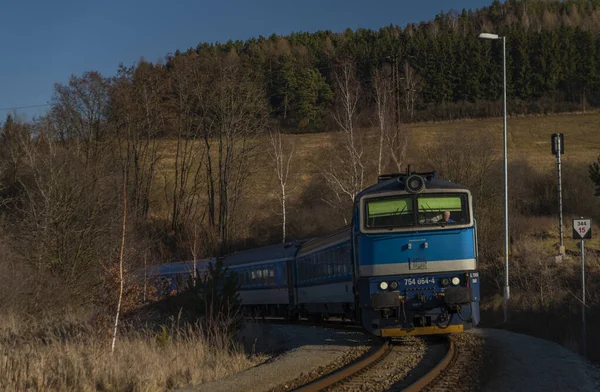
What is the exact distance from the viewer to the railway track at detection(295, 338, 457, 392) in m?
9.46

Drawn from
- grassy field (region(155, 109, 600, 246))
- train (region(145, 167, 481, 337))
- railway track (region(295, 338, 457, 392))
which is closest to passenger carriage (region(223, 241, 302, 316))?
train (region(145, 167, 481, 337))

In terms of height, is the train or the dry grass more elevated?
the train

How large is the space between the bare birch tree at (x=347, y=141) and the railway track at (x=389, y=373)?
79.5ft

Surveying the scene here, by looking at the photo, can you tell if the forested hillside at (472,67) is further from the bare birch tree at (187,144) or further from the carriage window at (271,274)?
the carriage window at (271,274)

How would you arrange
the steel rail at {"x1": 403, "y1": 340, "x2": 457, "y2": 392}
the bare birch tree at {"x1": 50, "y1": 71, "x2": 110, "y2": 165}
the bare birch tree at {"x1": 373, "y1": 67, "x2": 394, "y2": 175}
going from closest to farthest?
1. the steel rail at {"x1": 403, "y1": 340, "x2": 457, "y2": 392}
2. the bare birch tree at {"x1": 373, "y1": 67, "x2": 394, "y2": 175}
3. the bare birch tree at {"x1": 50, "y1": 71, "x2": 110, "y2": 165}

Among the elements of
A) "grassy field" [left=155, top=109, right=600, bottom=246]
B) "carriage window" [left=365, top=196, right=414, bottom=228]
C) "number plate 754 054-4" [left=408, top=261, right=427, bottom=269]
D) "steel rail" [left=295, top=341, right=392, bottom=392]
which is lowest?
"steel rail" [left=295, top=341, right=392, bottom=392]

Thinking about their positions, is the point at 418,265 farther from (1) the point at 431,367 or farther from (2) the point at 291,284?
(2) the point at 291,284

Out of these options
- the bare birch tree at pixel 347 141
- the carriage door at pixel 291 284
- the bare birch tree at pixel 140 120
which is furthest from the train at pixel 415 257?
the bare birch tree at pixel 140 120

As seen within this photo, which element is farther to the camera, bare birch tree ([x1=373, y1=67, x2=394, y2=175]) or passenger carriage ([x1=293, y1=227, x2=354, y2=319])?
bare birch tree ([x1=373, y1=67, x2=394, y2=175])

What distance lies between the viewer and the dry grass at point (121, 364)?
31.1 ft

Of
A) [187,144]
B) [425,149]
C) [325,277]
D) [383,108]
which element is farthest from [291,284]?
[187,144]

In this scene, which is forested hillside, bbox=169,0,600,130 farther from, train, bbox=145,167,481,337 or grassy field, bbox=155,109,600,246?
train, bbox=145,167,481,337

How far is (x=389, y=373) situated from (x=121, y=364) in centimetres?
437

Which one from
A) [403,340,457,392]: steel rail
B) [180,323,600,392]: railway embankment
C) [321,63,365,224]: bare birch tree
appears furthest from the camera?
[321,63,365,224]: bare birch tree
